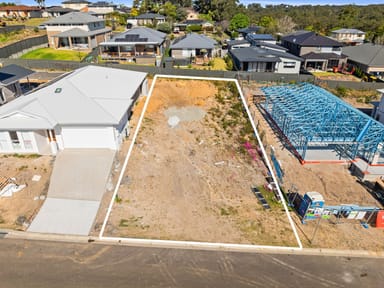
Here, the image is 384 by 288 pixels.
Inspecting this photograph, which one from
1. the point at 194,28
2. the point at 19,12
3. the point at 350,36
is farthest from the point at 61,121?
the point at 19,12

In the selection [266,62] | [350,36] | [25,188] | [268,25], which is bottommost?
[25,188]

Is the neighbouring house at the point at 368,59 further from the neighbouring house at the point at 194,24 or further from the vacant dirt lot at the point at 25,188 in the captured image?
the vacant dirt lot at the point at 25,188

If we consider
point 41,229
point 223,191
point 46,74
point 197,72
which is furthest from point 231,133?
point 46,74

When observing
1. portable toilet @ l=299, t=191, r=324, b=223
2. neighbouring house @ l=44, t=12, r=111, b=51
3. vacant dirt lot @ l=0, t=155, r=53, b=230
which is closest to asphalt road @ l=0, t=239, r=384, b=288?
vacant dirt lot @ l=0, t=155, r=53, b=230

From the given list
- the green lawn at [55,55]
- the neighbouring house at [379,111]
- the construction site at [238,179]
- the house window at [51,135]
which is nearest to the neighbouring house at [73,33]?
the green lawn at [55,55]

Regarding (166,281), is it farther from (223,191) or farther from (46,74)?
(46,74)

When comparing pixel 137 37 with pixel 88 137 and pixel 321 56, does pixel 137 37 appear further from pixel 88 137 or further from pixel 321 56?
pixel 321 56

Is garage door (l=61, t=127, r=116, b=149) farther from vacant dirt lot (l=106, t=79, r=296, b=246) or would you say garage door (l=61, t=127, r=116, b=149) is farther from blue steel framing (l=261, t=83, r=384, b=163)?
blue steel framing (l=261, t=83, r=384, b=163)
